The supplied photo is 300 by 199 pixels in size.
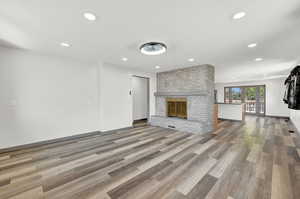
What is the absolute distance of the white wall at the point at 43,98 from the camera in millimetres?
2861

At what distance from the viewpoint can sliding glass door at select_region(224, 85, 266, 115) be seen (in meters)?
7.68

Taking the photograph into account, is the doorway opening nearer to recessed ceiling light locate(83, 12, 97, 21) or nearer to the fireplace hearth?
the fireplace hearth

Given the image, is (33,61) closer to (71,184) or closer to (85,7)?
(85,7)

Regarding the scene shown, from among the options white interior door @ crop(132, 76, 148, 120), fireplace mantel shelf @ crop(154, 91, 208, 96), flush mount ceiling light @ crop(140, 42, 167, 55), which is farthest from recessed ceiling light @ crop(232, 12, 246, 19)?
white interior door @ crop(132, 76, 148, 120)

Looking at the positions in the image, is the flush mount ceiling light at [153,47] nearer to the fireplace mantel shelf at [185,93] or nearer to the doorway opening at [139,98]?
the fireplace mantel shelf at [185,93]

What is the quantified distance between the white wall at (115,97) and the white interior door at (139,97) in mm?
1317

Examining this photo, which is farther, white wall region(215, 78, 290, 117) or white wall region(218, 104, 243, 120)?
white wall region(215, 78, 290, 117)

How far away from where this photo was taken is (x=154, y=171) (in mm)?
2006

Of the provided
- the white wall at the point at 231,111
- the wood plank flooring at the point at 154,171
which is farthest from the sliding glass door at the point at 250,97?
the wood plank flooring at the point at 154,171

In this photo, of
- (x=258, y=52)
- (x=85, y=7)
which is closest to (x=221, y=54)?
(x=258, y=52)

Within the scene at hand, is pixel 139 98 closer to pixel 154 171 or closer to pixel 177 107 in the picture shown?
pixel 177 107

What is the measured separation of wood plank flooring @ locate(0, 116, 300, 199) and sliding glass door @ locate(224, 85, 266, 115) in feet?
18.4

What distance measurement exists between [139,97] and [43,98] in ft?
13.1

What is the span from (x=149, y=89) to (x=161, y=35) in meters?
3.52
